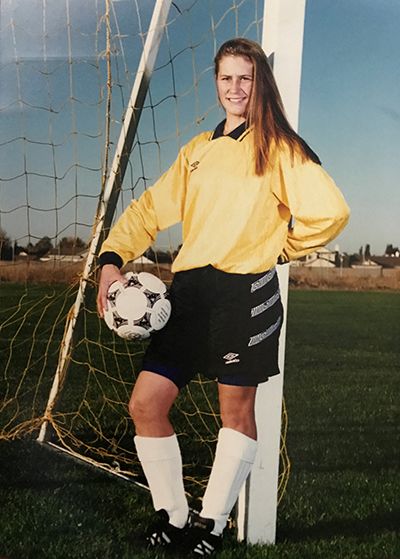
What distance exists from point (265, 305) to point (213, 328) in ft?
0.44

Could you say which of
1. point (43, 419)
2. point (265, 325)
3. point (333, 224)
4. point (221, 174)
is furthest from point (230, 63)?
point (43, 419)

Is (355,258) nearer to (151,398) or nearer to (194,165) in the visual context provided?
(194,165)

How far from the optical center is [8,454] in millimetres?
2611

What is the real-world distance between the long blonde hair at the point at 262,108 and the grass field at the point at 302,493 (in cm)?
51

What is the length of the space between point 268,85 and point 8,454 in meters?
1.25

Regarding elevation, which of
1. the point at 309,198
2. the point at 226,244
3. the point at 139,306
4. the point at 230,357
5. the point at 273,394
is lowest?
the point at 273,394

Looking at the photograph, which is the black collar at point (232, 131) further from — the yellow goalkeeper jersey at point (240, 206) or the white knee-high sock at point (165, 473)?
the white knee-high sock at point (165, 473)

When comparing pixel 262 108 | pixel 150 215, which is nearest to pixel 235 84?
pixel 262 108

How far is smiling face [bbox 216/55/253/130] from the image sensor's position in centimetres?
201

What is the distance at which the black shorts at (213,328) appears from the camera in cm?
204

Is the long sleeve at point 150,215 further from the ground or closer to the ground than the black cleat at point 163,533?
further from the ground

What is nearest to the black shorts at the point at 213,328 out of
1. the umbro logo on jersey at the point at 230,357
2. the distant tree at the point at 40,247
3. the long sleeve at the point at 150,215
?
the umbro logo on jersey at the point at 230,357

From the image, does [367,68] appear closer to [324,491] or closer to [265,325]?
Result: [265,325]

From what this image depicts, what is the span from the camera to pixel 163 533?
6.93ft
